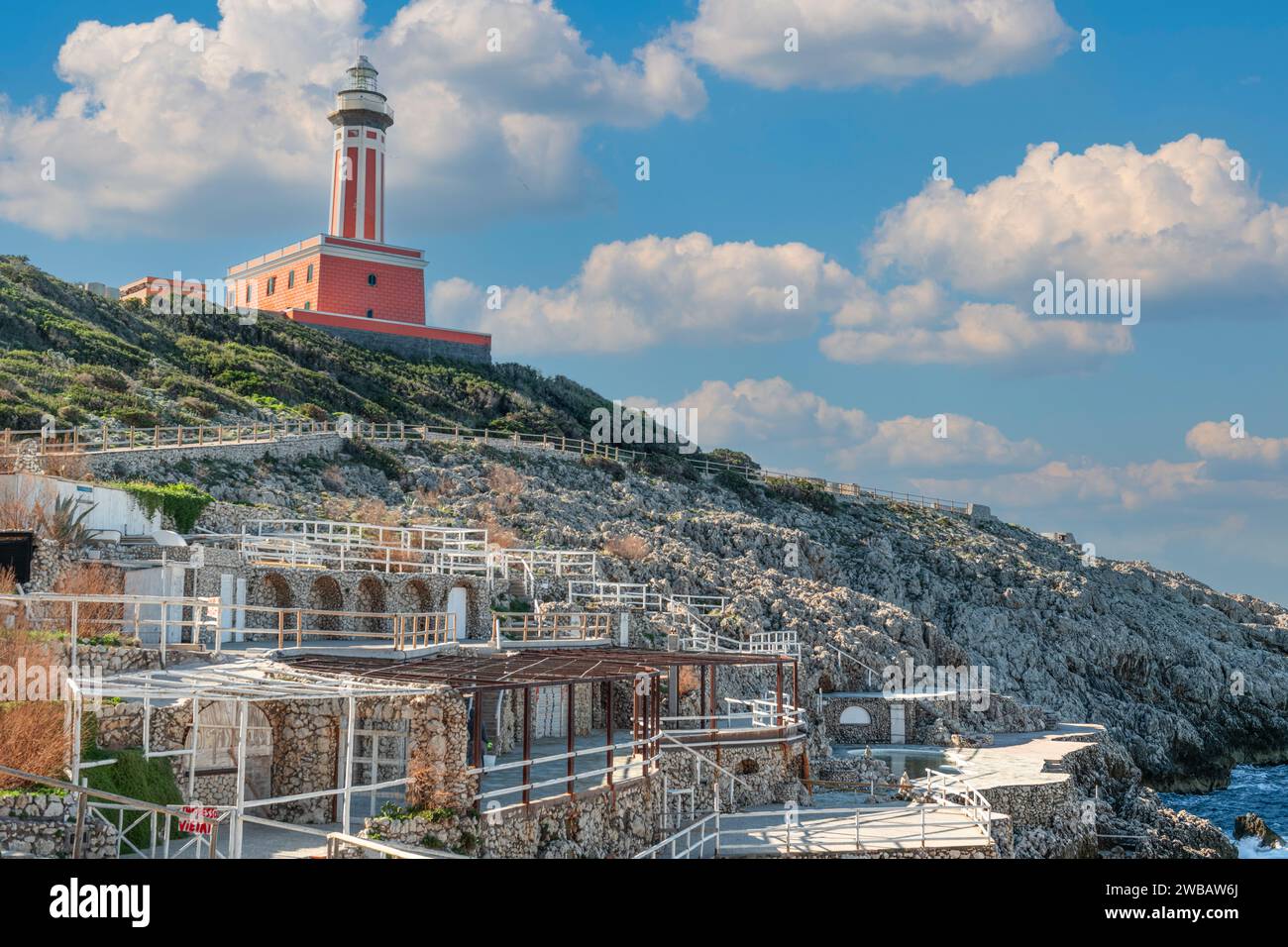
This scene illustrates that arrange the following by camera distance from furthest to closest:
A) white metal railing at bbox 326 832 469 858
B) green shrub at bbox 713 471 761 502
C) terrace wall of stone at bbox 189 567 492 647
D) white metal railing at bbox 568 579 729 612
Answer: green shrub at bbox 713 471 761 502 → white metal railing at bbox 568 579 729 612 → terrace wall of stone at bbox 189 567 492 647 → white metal railing at bbox 326 832 469 858

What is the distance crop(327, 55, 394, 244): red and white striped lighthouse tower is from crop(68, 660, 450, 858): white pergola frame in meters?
66.2

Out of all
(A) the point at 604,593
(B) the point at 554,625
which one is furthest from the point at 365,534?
(B) the point at 554,625

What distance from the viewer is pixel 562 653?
31.3 m

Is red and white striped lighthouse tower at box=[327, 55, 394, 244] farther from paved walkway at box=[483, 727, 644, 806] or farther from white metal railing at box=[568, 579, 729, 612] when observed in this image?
paved walkway at box=[483, 727, 644, 806]

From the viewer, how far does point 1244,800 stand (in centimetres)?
5088

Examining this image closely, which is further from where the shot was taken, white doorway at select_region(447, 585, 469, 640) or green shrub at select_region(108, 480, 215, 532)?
white doorway at select_region(447, 585, 469, 640)

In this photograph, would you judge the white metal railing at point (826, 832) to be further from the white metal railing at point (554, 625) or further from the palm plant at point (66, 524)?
the palm plant at point (66, 524)

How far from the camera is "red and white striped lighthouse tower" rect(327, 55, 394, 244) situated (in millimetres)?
84875

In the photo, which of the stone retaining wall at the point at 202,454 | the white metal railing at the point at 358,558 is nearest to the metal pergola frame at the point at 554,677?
the white metal railing at the point at 358,558

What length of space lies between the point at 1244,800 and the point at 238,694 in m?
42.7

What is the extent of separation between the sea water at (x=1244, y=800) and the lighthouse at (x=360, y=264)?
181 ft

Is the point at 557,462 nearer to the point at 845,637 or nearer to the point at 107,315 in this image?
the point at 845,637

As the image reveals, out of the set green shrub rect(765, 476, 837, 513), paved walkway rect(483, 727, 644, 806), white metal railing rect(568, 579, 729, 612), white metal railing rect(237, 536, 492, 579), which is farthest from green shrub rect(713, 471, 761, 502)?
paved walkway rect(483, 727, 644, 806)
